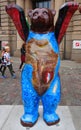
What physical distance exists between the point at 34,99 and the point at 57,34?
107cm

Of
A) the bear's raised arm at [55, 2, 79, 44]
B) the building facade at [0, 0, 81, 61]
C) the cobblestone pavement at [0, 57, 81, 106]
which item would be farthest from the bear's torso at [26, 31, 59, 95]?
the building facade at [0, 0, 81, 61]

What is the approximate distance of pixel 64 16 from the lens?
346cm

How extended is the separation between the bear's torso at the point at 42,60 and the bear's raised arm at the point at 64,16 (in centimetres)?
14

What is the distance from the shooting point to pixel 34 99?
11.8ft

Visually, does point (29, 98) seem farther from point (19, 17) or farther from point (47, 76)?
point (19, 17)

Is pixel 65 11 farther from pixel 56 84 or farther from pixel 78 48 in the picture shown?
pixel 78 48

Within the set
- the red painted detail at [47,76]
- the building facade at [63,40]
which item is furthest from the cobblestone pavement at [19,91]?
the building facade at [63,40]

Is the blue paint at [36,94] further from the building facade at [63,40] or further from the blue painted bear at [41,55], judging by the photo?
the building facade at [63,40]

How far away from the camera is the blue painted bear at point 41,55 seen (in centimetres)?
347

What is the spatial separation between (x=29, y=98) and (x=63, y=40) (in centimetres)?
1272

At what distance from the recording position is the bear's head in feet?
11.1

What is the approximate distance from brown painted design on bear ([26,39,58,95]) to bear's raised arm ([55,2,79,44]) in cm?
26

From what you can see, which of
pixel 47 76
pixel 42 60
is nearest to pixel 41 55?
pixel 42 60

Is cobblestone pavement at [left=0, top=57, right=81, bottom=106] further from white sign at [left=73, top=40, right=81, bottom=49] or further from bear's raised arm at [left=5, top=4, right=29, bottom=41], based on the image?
white sign at [left=73, top=40, right=81, bottom=49]
